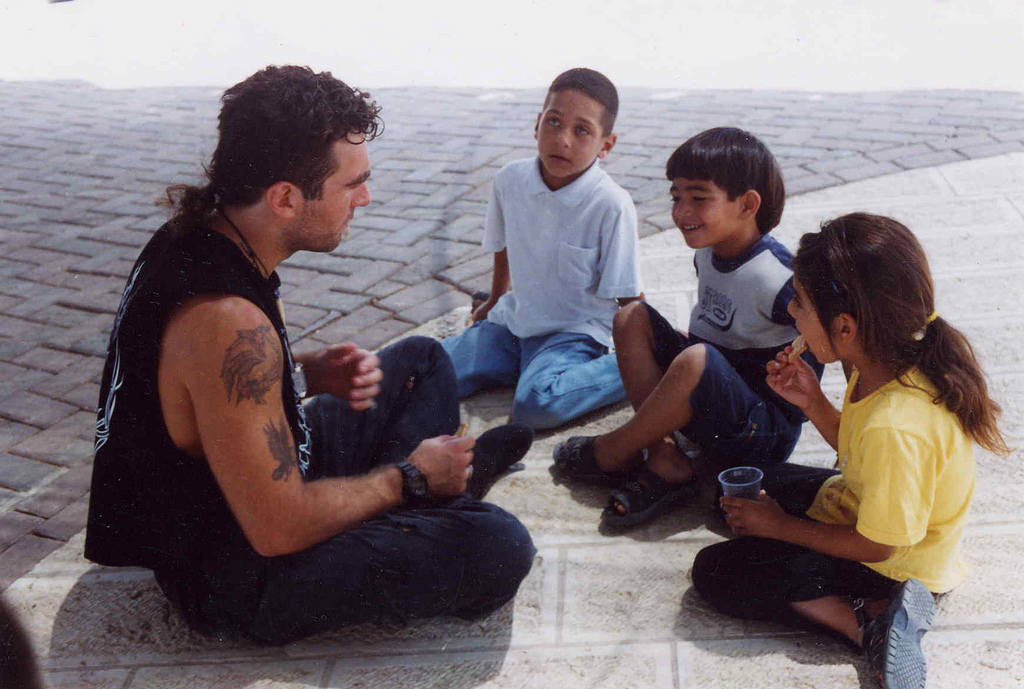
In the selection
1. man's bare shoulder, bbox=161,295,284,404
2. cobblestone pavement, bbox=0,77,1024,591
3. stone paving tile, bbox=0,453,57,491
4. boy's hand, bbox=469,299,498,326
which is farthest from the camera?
boy's hand, bbox=469,299,498,326

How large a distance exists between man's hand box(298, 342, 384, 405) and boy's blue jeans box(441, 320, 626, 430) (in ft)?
2.21

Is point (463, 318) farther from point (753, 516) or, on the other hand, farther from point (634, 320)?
point (753, 516)

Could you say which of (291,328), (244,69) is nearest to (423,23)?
(244,69)

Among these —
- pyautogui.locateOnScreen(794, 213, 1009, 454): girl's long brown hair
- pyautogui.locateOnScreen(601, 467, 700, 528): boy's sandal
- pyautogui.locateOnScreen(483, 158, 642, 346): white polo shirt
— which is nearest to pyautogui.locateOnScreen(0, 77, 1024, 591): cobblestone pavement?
pyautogui.locateOnScreen(483, 158, 642, 346): white polo shirt

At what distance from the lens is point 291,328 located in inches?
159

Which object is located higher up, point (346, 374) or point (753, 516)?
point (346, 374)

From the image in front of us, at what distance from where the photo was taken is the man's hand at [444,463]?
2.38 m

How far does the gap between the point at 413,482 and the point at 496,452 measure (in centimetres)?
56

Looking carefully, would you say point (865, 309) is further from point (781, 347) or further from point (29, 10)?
point (29, 10)

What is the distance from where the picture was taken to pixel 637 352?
297 cm

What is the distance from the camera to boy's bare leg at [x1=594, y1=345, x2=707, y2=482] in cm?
268

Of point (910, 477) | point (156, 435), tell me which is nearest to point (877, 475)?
point (910, 477)

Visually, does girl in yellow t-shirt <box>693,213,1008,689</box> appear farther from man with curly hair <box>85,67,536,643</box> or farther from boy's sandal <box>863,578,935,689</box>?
man with curly hair <box>85,67,536,643</box>

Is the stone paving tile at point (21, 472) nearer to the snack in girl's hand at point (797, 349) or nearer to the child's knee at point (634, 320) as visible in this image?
the child's knee at point (634, 320)
